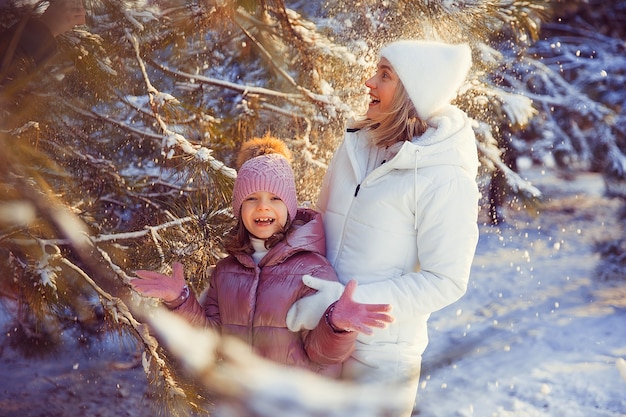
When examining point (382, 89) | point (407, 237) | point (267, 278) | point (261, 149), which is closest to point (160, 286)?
point (267, 278)

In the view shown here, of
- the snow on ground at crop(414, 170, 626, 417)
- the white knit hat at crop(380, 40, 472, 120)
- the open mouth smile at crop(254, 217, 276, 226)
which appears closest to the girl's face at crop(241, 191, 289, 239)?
the open mouth smile at crop(254, 217, 276, 226)

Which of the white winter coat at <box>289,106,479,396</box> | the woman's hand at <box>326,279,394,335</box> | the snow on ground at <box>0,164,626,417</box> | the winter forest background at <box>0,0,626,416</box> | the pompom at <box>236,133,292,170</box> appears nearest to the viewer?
the woman's hand at <box>326,279,394,335</box>

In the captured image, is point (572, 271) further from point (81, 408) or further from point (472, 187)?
point (472, 187)

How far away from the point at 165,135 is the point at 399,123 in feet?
2.23

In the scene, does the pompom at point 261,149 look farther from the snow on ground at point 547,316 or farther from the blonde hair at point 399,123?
the snow on ground at point 547,316

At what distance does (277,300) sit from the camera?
137 centimetres

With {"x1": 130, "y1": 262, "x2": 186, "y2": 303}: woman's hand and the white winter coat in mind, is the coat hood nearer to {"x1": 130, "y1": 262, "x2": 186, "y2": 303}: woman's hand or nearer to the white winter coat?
the white winter coat

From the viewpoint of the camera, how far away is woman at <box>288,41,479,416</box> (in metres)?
1.32

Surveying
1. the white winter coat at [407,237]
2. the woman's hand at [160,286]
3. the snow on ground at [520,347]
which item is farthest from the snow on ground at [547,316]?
the woman's hand at [160,286]

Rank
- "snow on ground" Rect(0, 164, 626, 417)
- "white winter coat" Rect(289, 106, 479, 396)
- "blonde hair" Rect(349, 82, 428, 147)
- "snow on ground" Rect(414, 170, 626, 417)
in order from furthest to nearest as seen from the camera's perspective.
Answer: "snow on ground" Rect(414, 170, 626, 417) → "snow on ground" Rect(0, 164, 626, 417) → "blonde hair" Rect(349, 82, 428, 147) → "white winter coat" Rect(289, 106, 479, 396)

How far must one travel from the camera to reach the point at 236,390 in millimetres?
1391

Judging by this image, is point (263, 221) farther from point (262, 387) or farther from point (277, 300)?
point (262, 387)

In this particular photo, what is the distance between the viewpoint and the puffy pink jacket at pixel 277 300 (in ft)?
4.47

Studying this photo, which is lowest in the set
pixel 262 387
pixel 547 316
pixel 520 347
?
pixel 547 316
